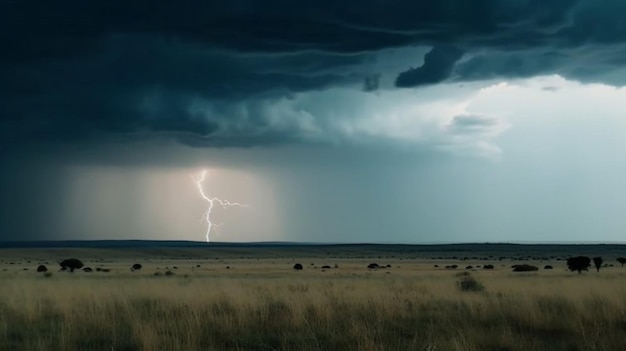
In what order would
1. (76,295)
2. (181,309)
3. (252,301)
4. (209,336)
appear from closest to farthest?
1. (209,336)
2. (181,309)
3. (252,301)
4. (76,295)

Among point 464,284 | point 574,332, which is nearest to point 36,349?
point 574,332

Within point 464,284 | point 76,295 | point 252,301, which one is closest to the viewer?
point 252,301

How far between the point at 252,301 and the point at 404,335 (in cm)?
468

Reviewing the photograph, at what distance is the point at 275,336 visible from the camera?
11.2 meters

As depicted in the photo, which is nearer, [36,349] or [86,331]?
[36,349]

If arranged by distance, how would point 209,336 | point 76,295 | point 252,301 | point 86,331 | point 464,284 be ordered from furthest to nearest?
point 464,284 < point 76,295 < point 252,301 < point 86,331 < point 209,336

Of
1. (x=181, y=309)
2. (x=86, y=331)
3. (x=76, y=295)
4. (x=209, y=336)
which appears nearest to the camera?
(x=209, y=336)

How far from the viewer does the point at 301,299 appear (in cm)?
1573

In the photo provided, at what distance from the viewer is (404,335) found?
11.4 metres

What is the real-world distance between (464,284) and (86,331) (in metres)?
18.4

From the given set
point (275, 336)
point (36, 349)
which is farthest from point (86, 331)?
point (275, 336)

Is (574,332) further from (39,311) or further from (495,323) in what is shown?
(39,311)

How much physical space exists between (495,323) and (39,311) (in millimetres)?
8608

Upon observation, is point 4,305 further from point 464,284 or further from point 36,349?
point 464,284
